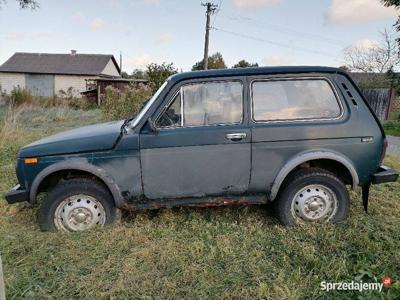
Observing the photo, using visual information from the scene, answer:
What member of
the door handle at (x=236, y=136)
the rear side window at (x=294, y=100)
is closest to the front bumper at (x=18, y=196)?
the door handle at (x=236, y=136)

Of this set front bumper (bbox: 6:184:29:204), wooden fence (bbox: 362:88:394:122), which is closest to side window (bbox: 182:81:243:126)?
front bumper (bbox: 6:184:29:204)

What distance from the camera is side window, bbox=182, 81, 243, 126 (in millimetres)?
3285

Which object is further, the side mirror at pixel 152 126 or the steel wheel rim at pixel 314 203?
the steel wheel rim at pixel 314 203

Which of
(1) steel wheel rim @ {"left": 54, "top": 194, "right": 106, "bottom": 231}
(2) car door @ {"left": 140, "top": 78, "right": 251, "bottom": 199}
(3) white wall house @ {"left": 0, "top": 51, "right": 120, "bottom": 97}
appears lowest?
(1) steel wheel rim @ {"left": 54, "top": 194, "right": 106, "bottom": 231}

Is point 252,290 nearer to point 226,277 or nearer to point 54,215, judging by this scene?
point 226,277

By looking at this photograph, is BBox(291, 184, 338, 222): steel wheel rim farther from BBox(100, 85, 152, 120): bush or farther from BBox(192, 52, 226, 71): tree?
BBox(192, 52, 226, 71): tree

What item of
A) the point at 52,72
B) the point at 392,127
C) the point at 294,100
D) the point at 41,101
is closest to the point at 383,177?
the point at 294,100

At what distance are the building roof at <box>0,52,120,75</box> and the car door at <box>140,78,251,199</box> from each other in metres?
37.4

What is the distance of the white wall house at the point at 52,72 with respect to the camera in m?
37.7

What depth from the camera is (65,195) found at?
3285 millimetres

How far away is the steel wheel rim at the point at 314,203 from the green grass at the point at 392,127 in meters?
9.73

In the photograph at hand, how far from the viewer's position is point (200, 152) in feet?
10.6

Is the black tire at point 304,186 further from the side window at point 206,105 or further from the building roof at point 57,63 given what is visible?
the building roof at point 57,63

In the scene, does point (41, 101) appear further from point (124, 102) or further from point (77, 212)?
point (77, 212)
